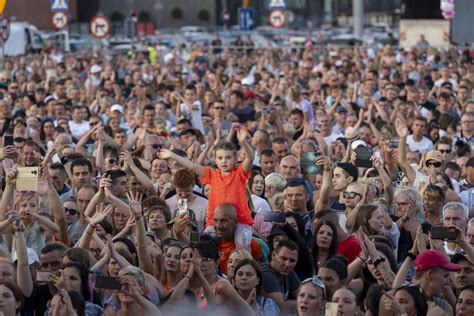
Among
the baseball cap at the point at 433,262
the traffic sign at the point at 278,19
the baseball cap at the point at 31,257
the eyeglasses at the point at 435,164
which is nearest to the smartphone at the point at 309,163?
the eyeglasses at the point at 435,164

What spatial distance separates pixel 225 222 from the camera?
1091cm

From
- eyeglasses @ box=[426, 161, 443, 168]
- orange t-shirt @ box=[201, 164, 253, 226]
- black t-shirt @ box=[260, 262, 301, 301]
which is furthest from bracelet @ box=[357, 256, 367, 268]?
eyeglasses @ box=[426, 161, 443, 168]

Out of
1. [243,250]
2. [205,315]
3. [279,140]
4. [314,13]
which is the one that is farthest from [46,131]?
[314,13]

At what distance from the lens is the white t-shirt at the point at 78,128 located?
64.0 feet

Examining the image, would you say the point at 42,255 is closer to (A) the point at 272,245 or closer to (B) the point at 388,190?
(A) the point at 272,245

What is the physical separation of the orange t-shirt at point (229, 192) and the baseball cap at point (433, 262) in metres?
1.94

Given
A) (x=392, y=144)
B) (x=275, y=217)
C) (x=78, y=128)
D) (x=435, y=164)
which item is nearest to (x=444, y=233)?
(x=275, y=217)

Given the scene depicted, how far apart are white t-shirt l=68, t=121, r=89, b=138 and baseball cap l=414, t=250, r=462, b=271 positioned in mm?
10384

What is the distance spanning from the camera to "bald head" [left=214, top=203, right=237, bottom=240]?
35.8 ft

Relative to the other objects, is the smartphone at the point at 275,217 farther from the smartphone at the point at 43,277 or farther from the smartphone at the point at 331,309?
the smartphone at the point at 331,309

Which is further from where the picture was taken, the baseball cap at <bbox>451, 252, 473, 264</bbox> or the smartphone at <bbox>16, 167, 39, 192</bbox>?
the smartphone at <bbox>16, 167, 39, 192</bbox>

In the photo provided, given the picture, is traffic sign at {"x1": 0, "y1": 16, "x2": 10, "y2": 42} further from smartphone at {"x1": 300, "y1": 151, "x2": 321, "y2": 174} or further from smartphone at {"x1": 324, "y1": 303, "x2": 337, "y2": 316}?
smartphone at {"x1": 324, "y1": 303, "x2": 337, "y2": 316}

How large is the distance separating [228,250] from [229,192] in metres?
0.83

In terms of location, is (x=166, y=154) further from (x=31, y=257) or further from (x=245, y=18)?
(x=245, y=18)
